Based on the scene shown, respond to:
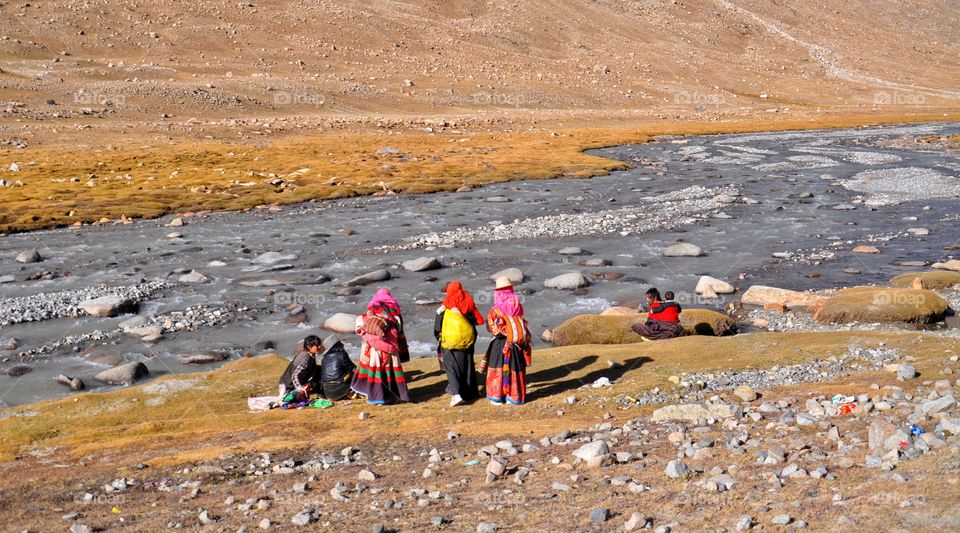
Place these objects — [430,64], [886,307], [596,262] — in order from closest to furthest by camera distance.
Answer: [886,307] → [596,262] → [430,64]

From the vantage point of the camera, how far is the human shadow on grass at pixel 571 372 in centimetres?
1416

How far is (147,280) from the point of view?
82.9ft

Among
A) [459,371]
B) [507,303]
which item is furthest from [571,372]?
[459,371]

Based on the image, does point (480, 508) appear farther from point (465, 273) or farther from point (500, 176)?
point (500, 176)

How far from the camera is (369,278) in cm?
2522

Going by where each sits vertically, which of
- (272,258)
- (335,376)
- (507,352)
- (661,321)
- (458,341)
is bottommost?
(661,321)

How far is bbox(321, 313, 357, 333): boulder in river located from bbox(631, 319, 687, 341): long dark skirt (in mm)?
6541

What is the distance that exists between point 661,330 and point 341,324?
716 cm

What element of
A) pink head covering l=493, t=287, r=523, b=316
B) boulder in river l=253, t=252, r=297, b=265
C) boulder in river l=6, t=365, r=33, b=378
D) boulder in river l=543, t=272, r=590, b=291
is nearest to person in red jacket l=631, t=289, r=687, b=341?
pink head covering l=493, t=287, r=523, b=316

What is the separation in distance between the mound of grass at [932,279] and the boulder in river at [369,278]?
528 inches

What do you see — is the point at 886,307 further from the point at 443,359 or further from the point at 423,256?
the point at 423,256

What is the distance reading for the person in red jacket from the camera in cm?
1814

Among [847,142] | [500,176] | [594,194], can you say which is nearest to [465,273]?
[594,194]

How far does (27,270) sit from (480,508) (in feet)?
72.4
